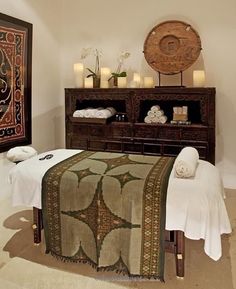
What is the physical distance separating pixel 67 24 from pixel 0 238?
292 centimetres

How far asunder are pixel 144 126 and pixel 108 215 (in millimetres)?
1727

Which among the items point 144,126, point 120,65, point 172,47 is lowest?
point 144,126

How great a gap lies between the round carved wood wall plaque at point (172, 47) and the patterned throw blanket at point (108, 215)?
1696 millimetres

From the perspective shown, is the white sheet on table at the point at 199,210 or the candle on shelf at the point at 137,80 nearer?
the white sheet on table at the point at 199,210

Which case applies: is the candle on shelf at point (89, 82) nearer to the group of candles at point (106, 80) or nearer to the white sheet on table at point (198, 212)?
the group of candles at point (106, 80)

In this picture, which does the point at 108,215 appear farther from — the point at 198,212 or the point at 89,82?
the point at 89,82

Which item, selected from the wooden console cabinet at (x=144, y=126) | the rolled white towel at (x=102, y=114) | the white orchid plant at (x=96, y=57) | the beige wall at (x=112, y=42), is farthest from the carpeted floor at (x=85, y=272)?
the white orchid plant at (x=96, y=57)

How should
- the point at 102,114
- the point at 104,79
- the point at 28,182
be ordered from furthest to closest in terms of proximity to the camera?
the point at 104,79, the point at 102,114, the point at 28,182

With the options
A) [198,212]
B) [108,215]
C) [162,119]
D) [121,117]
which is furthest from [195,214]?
[121,117]

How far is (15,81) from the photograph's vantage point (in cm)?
325

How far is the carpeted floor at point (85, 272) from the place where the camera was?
5.90 feet

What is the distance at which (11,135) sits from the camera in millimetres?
3260

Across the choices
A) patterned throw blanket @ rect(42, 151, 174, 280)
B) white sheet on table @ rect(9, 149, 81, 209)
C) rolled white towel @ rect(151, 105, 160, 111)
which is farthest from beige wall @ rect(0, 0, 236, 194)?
patterned throw blanket @ rect(42, 151, 174, 280)

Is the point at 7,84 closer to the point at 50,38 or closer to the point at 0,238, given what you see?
the point at 50,38
